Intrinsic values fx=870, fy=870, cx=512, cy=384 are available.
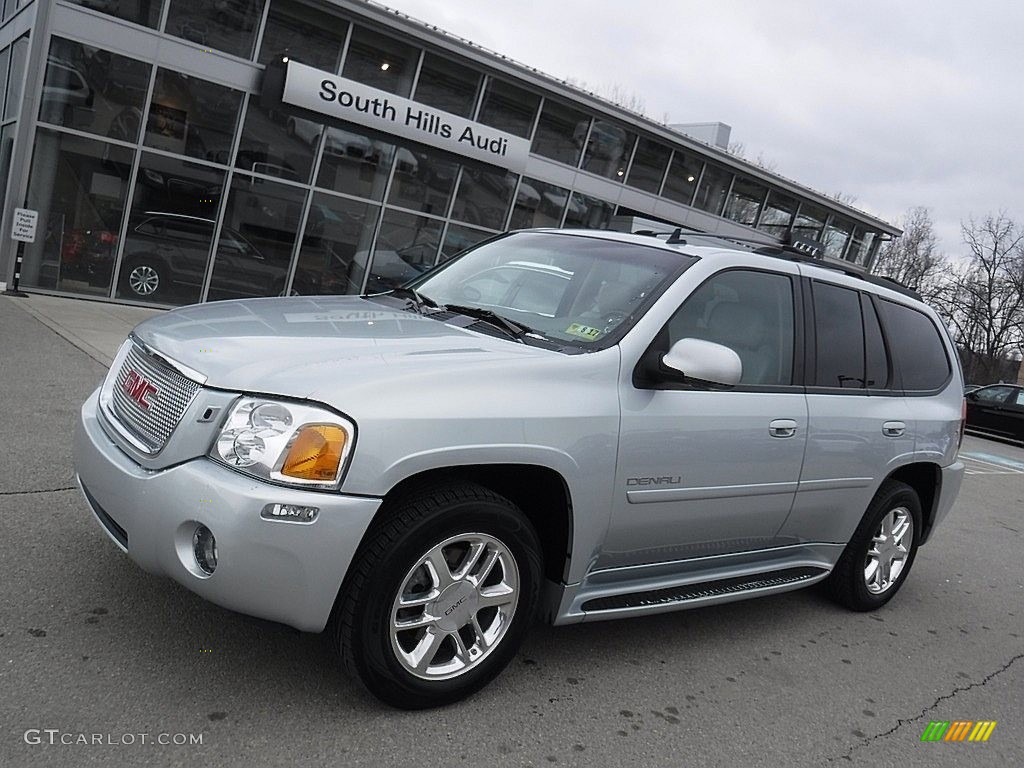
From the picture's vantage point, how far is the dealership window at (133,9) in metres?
12.6

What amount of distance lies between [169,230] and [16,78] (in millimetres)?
3052

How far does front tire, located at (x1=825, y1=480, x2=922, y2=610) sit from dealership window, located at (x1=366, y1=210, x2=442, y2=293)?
40.8 feet

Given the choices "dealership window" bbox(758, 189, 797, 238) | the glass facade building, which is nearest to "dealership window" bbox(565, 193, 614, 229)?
the glass facade building

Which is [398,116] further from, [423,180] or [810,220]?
[810,220]

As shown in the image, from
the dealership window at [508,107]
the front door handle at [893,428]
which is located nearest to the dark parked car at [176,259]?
the dealership window at [508,107]

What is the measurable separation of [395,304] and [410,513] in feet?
5.22

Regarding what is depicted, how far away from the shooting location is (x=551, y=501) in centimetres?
316

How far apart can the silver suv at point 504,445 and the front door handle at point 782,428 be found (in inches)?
0.5

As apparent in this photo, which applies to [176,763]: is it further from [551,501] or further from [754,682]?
[754,682]

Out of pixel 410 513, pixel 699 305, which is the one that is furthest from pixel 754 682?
pixel 410 513

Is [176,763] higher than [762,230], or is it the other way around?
[762,230]

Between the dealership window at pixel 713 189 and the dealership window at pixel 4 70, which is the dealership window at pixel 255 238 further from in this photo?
the dealership window at pixel 713 189

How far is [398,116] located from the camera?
15.6 m

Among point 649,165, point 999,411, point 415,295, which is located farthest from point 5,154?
point 999,411
